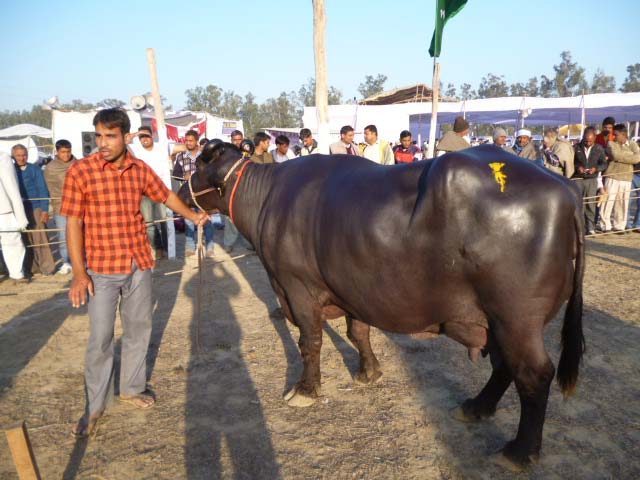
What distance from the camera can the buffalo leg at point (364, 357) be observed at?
3.81 meters

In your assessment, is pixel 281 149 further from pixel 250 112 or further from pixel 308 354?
pixel 250 112

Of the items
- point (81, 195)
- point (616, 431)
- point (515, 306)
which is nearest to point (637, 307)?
point (616, 431)

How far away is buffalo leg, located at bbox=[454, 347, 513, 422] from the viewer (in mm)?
3105

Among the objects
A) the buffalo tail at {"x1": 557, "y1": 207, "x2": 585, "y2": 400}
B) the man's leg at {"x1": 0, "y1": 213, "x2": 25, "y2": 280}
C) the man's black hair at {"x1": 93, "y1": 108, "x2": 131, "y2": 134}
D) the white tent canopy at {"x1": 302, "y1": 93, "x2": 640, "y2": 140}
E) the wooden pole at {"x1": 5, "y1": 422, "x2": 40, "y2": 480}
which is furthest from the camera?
the white tent canopy at {"x1": 302, "y1": 93, "x2": 640, "y2": 140}

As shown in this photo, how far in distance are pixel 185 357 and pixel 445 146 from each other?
14.8ft

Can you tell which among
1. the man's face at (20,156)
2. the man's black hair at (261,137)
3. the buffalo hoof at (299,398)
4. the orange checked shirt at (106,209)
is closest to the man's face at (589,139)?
the man's black hair at (261,137)

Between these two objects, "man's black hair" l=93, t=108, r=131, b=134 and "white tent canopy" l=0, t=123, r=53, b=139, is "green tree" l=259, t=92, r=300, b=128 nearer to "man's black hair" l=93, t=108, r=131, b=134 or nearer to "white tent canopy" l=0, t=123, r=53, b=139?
"white tent canopy" l=0, t=123, r=53, b=139

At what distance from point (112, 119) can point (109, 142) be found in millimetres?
161

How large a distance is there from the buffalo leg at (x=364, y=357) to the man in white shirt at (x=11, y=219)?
224 inches

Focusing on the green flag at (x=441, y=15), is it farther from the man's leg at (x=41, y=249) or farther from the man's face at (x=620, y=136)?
the man's leg at (x=41, y=249)

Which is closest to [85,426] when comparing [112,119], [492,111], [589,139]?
[112,119]

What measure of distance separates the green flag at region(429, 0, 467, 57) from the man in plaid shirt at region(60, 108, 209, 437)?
7948mm

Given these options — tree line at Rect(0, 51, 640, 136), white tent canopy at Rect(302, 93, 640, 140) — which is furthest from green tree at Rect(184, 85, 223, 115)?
white tent canopy at Rect(302, 93, 640, 140)

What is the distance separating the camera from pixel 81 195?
3.01 m
